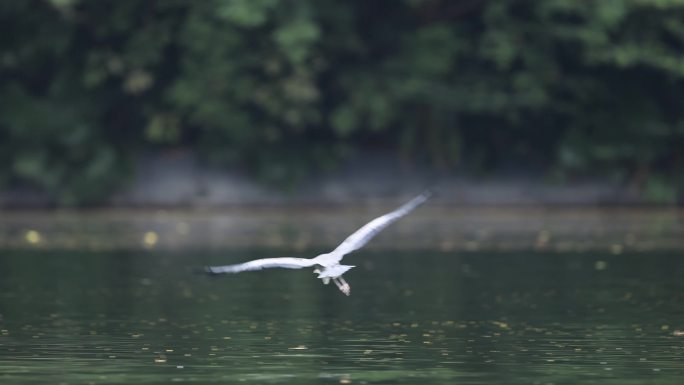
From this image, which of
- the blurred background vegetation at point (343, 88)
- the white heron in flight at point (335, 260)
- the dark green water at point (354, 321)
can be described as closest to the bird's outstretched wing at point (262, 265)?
the white heron in flight at point (335, 260)

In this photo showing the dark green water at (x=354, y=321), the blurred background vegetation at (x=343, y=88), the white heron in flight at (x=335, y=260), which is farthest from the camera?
the blurred background vegetation at (x=343, y=88)

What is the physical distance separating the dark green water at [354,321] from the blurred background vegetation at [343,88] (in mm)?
14958

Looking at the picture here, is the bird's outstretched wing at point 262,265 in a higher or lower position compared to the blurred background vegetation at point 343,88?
lower

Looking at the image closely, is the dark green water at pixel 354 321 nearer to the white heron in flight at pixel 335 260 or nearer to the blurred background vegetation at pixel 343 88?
the white heron in flight at pixel 335 260

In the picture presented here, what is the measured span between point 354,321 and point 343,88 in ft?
87.6

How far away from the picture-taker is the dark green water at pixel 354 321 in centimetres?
1702

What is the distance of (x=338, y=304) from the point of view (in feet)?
79.4

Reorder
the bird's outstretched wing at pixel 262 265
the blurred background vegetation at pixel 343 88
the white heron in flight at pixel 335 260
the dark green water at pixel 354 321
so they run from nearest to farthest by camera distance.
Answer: the dark green water at pixel 354 321 < the bird's outstretched wing at pixel 262 265 < the white heron in flight at pixel 335 260 < the blurred background vegetation at pixel 343 88

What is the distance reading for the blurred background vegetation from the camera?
152 ft

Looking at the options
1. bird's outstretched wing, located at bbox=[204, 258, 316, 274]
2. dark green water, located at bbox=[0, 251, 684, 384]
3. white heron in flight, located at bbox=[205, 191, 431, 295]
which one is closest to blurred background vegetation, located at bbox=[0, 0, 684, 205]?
dark green water, located at bbox=[0, 251, 684, 384]

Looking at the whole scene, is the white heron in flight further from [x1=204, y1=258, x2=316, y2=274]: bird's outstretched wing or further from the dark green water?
the dark green water

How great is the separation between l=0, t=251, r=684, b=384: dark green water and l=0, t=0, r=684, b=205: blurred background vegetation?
49.1 feet

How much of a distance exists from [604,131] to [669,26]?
3281 mm

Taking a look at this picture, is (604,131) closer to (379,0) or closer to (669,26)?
(669,26)
